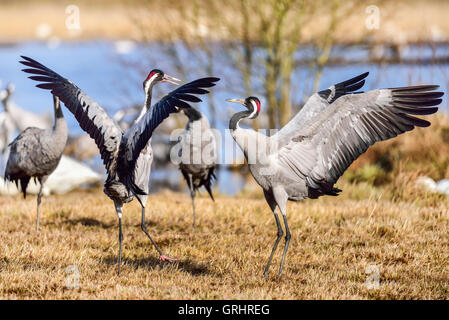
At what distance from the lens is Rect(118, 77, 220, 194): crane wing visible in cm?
426

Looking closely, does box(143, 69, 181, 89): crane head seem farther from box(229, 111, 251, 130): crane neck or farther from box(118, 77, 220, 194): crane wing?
box(229, 111, 251, 130): crane neck

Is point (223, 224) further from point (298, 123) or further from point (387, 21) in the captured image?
point (387, 21)

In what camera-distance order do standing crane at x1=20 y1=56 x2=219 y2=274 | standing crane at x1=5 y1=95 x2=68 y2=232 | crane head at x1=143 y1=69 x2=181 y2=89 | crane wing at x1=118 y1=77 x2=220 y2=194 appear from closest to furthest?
crane wing at x1=118 y1=77 x2=220 y2=194 → standing crane at x1=20 y1=56 x2=219 y2=274 → crane head at x1=143 y1=69 x2=181 y2=89 → standing crane at x1=5 y1=95 x2=68 y2=232

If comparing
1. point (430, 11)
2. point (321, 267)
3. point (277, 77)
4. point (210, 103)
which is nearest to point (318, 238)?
point (321, 267)

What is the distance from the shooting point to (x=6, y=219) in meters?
7.21

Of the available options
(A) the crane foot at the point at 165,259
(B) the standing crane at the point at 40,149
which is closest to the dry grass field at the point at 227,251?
(A) the crane foot at the point at 165,259

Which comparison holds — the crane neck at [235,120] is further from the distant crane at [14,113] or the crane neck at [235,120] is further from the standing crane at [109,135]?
the distant crane at [14,113]

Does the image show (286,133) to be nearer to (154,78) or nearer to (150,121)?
(150,121)

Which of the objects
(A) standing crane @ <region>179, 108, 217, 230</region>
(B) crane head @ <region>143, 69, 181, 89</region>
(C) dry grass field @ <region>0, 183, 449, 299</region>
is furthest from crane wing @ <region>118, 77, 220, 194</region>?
(A) standing crane @ <region>179, 108, 217, 230</region>

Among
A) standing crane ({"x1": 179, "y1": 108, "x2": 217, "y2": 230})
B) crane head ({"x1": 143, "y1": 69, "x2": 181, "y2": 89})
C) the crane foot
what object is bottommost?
the crane foot

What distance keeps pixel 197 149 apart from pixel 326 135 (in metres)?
3.02

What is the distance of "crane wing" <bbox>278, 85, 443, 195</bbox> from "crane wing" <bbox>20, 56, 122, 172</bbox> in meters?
1.54

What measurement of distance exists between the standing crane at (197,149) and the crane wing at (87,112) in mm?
2475

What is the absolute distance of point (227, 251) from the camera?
19.0 feet
